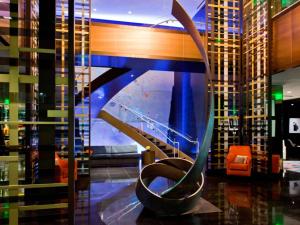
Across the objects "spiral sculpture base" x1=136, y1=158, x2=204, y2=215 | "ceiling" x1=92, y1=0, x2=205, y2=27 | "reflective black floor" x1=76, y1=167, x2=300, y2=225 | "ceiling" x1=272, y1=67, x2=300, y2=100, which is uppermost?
"ceiling" x1=92, y1=0, x2=205, y2=27

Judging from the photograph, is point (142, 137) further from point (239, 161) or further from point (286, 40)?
point (286, 40)

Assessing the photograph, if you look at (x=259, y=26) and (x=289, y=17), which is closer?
(x=289, y=17)

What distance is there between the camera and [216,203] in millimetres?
5828

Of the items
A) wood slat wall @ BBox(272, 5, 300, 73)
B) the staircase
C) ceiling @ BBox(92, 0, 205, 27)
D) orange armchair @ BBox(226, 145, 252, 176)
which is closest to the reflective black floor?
orange armchair @ BBox(226, 145, 252, 176)

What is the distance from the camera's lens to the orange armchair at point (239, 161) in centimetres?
812

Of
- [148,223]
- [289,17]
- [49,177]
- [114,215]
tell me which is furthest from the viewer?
[289,17]

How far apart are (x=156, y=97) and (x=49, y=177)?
1210 centimetres

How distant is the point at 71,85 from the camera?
2520 millimetres

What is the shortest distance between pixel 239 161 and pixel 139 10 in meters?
6.43

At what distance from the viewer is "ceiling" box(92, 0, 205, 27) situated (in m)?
9.71

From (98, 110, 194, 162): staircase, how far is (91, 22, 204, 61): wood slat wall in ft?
16.9

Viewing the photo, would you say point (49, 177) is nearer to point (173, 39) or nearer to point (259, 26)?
point (173, 39)

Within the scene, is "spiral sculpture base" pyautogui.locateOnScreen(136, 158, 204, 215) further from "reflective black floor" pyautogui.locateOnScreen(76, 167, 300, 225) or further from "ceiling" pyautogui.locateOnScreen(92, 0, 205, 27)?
"ceiling" pyautogui.locateOnScreen(92, 0, 205, 27)

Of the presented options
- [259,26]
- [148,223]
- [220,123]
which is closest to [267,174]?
[220,123]
